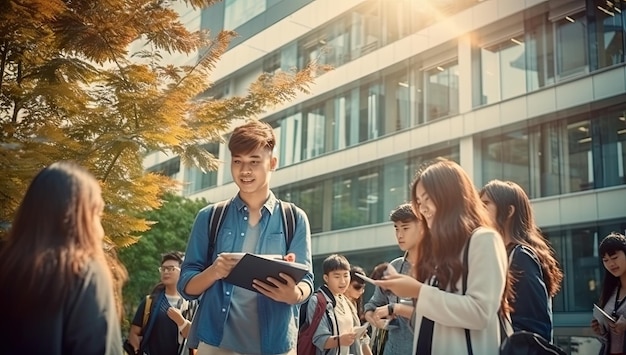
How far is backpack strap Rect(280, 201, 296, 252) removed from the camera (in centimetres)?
314

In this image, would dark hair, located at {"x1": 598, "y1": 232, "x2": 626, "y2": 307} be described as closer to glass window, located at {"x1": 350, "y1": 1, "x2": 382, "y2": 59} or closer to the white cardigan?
the white cardigan

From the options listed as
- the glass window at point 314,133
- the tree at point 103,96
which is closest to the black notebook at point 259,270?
the tree at point 103,96

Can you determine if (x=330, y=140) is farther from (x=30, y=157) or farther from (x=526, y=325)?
(x=526, y=325)

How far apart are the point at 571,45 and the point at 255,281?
1467 cm

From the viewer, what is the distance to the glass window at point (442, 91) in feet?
60.5

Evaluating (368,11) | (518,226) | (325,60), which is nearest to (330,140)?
(325,60)

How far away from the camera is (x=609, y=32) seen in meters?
14.5

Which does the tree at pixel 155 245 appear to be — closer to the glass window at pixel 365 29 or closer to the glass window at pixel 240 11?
the glass window at pixel 240 11

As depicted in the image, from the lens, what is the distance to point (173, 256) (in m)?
6.29

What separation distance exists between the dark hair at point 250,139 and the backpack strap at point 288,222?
0.30 meters

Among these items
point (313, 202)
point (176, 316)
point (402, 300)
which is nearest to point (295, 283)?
point (402, 300)

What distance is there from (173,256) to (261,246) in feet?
11.2

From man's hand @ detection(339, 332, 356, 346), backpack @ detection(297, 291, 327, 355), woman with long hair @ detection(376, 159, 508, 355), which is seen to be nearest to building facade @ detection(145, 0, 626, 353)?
backpack @ detection(297, 291, 327, 355)

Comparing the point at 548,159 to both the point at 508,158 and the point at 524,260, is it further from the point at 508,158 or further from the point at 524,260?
the point at 524,260
